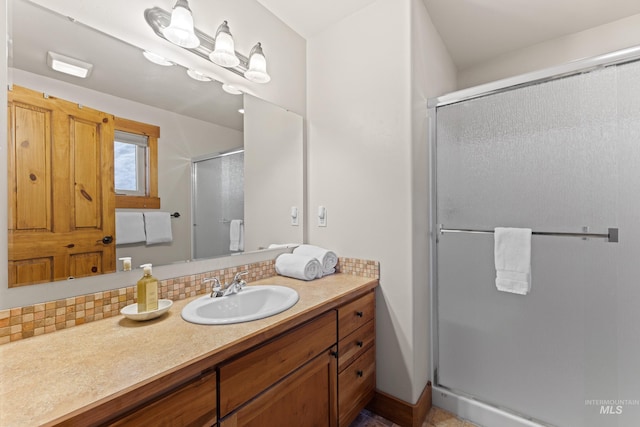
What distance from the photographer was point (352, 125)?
177 cm

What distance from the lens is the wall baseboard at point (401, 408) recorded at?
154cm

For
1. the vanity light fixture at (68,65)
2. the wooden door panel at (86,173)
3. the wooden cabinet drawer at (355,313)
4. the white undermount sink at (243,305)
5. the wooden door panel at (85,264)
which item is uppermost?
the vanity light fixture at (68,65)

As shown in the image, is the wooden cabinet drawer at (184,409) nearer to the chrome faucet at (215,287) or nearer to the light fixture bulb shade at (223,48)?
the chrome faucet at (215,287)

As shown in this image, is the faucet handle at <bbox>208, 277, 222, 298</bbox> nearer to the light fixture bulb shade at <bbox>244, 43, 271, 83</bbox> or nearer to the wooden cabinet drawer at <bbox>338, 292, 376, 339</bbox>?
the wooden cabinet drawer at <bbox>338, 292, 376, 339</bbox>

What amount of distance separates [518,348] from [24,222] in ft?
7.41

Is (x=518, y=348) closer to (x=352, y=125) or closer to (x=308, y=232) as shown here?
(x=308, y=232)

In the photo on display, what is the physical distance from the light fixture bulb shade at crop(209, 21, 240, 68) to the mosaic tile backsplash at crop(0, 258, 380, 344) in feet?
3.56

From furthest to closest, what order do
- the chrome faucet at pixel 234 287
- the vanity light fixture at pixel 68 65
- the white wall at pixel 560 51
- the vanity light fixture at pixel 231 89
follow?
the white wall at pixel 560 51 → the vanity light fixture at pixel 231 89 → the chrome faucet at pixel 234 287 → the vanity light fixture at pixel 68 65

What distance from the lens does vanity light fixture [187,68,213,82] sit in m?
1.37

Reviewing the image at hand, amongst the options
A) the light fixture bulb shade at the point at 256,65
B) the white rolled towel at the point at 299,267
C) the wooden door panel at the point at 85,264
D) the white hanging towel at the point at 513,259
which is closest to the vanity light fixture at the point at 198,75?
the light fixture bulb shade at the point at 256,65

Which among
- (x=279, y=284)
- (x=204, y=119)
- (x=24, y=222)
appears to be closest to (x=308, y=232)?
(x=279, y=284)

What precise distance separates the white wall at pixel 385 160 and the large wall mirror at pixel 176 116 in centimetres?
28

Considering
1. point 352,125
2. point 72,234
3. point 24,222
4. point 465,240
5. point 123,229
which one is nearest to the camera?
point 24,222

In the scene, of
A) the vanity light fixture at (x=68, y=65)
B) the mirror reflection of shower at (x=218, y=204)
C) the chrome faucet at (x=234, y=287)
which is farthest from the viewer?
the mirror reflection of shower at (x=218, y=204)
